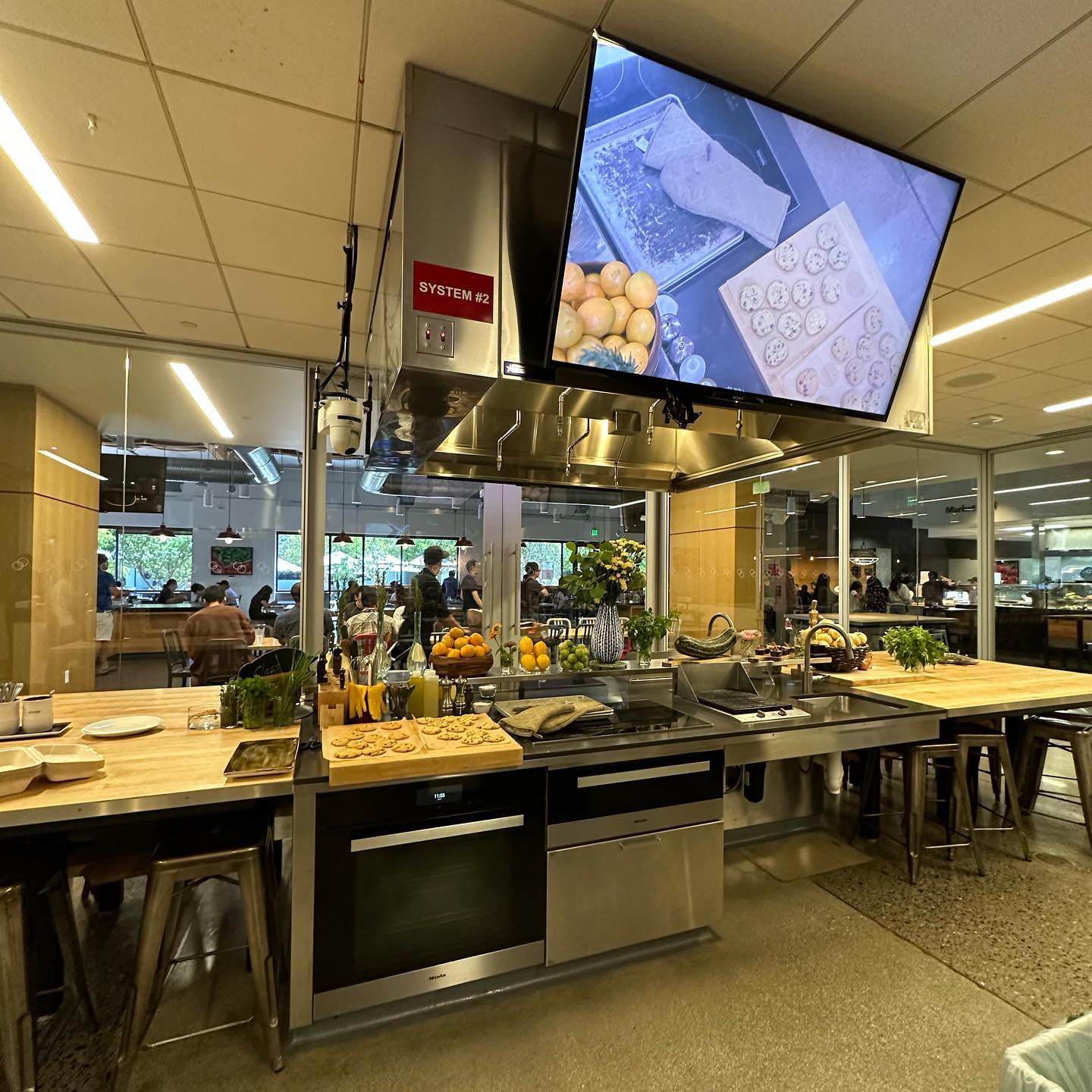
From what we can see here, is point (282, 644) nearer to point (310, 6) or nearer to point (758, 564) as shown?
point (310, 6)

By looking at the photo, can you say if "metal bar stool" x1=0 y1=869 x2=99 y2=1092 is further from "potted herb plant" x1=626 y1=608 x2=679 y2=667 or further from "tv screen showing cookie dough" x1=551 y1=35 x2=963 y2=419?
"potted herb plant" x1=626 y1=608 x2=679 y2=667

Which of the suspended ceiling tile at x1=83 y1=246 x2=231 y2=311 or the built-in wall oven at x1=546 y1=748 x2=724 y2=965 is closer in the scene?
the built-in wall oven at x1=546 y1=748 x2=724 y2=965

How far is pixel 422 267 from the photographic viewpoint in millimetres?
1802

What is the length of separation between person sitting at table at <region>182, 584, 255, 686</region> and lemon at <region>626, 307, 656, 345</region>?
382 cm

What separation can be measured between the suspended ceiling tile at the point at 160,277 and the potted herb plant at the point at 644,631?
9.65 feet

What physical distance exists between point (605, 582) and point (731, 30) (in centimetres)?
215

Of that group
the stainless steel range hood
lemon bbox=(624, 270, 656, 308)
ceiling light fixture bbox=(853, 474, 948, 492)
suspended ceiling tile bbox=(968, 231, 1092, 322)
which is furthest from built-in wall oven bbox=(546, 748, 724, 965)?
ceiling light fixture bbox=(853, 474, 948, 492)

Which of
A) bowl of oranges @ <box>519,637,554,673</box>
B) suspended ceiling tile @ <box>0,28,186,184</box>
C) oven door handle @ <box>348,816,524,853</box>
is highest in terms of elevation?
suspended ceiling tile @ <box>0,28,186,184</box>

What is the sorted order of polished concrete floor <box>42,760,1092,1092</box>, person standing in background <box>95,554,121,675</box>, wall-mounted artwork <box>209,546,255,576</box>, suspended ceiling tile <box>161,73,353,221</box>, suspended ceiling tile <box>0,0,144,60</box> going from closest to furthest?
suspended ceiling tile <box>0,0,144,60</box> < polished concrete floor <box>42,760,1092,1092</box> < suspended ceiling tile <box>161,73,353,221</box> < person standing in background <box>95,554,121,675</box> < wall-mounted artwork <box>209,546,255,576</box>

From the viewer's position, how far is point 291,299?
3.39m

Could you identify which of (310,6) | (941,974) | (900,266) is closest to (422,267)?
(310,6)

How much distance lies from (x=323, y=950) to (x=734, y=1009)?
1.40 meters

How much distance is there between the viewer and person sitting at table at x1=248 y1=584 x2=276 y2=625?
4469mm

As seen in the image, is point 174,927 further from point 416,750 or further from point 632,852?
point 632,852
